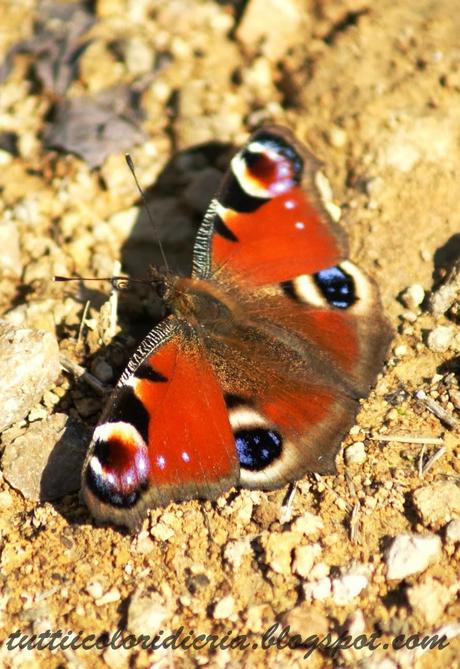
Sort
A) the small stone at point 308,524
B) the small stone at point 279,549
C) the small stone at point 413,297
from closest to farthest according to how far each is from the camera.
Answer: the small stone at point 279,549 < the small stone at point 308,524 < the small stone at point 413,297

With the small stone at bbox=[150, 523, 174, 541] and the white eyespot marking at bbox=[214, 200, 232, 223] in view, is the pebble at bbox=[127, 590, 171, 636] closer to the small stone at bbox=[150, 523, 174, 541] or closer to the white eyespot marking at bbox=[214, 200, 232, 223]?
the small stone at bbox=[150, 523, 174, 541]

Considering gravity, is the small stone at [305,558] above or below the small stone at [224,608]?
above

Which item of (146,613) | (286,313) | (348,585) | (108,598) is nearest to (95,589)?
(108,598)

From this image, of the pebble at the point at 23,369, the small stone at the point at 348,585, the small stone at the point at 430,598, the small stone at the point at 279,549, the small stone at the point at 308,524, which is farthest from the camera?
the pebble at the point at 23,369

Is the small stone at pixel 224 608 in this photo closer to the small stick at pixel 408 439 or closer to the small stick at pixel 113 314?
the small stick at pixel 408 439

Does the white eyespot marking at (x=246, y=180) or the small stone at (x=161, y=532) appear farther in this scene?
the white eyespot marking at (x=246, y=180)

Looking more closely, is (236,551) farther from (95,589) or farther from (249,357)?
(249,357)

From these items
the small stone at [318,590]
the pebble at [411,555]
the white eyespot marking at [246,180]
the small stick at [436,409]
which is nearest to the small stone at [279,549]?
the small stone at [318,590]
